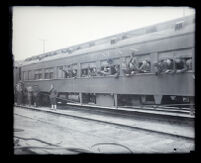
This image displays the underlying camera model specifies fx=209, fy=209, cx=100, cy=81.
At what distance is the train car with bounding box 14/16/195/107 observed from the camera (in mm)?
6824

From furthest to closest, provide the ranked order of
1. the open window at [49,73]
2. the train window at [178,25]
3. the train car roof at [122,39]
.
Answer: the open window at [49,73] → the train car roof at [122,39] → the train window at [178,25]

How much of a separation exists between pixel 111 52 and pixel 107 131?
3936 millimetres

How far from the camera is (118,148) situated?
469cm

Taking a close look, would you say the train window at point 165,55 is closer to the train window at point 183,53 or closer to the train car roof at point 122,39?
the train window at point 183,53

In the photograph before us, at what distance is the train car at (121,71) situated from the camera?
682 centimetres

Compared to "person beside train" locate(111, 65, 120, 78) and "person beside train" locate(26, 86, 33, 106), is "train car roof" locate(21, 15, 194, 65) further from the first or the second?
"person beside train" locate(26, 86, 33, 106)

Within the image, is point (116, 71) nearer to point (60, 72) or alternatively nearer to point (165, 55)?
point (165, 55)

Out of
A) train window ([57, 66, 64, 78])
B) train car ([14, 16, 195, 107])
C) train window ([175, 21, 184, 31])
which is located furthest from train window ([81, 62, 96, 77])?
train window ([175, 21, 184, 31])

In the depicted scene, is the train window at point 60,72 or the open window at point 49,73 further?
the open window at point 49,73

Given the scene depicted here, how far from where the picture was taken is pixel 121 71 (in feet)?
27.7

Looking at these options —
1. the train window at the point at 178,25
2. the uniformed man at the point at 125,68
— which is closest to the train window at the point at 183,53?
the train window at the point at 178,25

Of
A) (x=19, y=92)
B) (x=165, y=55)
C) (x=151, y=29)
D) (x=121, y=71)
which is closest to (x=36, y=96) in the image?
(x=19, y=92)

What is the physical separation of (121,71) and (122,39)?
5.23 ft
